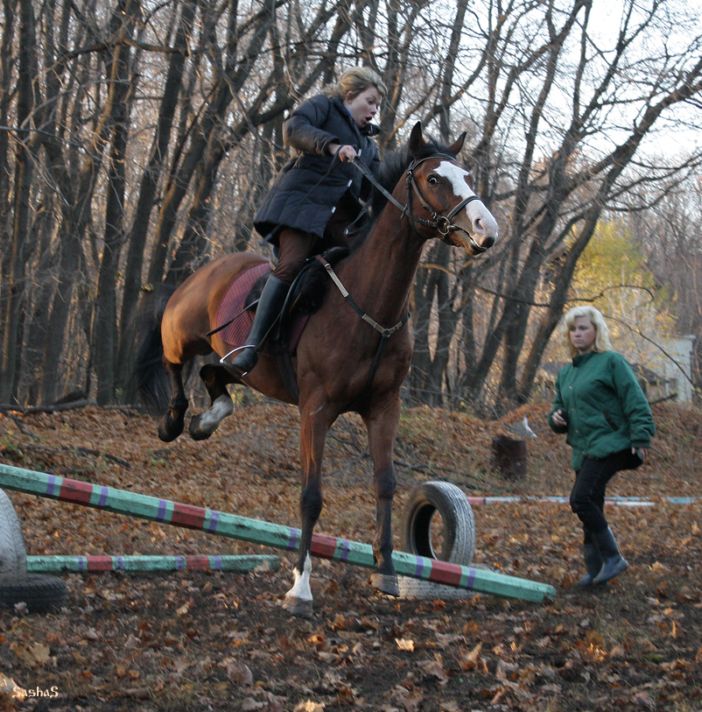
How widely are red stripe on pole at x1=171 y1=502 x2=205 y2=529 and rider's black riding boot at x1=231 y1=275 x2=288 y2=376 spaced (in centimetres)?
120

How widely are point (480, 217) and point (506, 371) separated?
2598 centimetres

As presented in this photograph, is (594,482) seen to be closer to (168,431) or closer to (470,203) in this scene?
(470,203)

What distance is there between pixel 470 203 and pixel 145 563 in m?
3.55

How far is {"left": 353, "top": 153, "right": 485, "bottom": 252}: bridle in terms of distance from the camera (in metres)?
6.30

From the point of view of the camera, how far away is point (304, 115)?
7414 millimetres

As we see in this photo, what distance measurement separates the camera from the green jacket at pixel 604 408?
7.54 m

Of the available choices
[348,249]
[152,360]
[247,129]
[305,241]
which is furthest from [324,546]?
[247,129]

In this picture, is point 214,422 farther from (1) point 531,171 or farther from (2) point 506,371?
(2) point 506,371

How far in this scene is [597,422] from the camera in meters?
7.77

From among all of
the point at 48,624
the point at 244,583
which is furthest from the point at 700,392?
the point at 48,624

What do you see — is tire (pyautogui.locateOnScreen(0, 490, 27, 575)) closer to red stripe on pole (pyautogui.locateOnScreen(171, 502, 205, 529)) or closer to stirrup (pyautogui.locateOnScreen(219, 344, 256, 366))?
red stripe on pole (pyautogui.locateOnScreen(171, 502, 205, 529))

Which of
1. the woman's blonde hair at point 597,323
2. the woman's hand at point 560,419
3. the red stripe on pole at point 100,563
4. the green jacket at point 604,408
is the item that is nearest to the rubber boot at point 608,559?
the green jacket at point 604,408

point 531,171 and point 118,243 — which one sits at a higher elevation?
point 531,171

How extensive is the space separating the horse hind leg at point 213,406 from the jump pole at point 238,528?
6.06 ft
